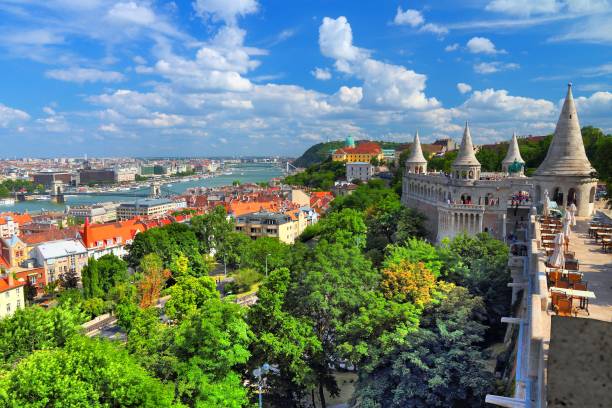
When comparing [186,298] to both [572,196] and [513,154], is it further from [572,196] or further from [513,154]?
[513,154]

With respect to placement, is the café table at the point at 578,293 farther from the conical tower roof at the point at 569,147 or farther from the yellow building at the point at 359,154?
the yellow building at the point at 359,154

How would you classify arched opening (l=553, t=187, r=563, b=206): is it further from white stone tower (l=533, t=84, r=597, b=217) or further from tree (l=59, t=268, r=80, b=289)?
tree (l=59, t=268, r=80, b=289)

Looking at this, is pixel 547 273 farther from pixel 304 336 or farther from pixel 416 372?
pixel 304 336

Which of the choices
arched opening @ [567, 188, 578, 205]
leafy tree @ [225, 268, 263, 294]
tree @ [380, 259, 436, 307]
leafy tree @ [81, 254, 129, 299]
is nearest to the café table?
tree @ [380, 259, 436, 307]

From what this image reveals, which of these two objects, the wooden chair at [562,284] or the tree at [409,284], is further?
the tree at [409,284]

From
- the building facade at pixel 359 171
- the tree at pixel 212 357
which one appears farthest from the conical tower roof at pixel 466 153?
the building facade at pixel 359 171

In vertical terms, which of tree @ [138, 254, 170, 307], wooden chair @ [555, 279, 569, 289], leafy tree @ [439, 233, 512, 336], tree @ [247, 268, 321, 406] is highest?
wooden chair @ [555, 279, 569, 289]

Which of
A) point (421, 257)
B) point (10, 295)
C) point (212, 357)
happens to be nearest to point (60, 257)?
point (10, 295)
